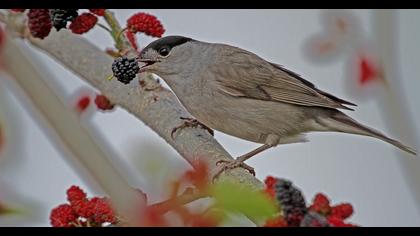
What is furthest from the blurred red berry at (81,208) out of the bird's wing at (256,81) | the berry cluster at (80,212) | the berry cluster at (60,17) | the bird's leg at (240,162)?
the bird's wing at (256,81)

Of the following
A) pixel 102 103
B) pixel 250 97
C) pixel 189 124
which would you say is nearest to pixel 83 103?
pixel 102 103

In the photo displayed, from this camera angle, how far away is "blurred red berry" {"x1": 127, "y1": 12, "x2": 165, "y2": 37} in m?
0.93

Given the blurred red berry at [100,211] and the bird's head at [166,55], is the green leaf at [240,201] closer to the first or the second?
the blurred red berry at [100,211]

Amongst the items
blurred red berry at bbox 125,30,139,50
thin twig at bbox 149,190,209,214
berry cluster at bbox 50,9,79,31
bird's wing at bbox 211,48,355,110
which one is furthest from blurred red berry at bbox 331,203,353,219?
bird's wing at bbox 211,48,355,110

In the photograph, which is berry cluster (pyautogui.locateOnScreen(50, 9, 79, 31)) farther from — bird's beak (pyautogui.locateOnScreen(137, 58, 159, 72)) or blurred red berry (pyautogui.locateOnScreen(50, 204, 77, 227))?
blurred red berry (pyautogui.locateOnScreen(50, 204, 77, 227))

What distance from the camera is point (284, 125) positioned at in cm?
133

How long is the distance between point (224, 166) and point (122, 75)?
7.4 inches

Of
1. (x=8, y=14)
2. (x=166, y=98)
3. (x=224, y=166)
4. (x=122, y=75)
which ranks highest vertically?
(x=8, y=14)

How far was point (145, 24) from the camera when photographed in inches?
36.5

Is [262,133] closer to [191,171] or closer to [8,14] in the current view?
[8,14]

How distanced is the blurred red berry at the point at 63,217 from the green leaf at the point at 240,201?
1.06 feet

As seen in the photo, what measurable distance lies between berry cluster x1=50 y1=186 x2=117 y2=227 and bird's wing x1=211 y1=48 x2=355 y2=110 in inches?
27.8

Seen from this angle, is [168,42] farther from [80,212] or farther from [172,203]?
[172,203]
